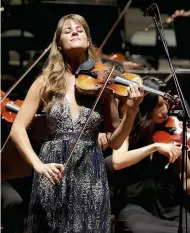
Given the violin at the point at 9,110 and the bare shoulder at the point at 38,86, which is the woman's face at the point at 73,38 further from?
the violin at the point at 9,110

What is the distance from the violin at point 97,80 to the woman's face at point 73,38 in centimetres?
8

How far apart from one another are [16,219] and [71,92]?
1290mm

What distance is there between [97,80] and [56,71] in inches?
7.2

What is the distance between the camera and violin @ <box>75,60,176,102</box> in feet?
8.55

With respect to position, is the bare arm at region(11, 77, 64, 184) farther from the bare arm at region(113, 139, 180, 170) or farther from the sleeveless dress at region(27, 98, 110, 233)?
the bare arm at region(113, 139, 180, 170)

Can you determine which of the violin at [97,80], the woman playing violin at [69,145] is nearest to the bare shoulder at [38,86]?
the woman playing violin at [69,145]

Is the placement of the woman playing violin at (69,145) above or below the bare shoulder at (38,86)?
below

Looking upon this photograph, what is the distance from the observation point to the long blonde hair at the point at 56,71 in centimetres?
260

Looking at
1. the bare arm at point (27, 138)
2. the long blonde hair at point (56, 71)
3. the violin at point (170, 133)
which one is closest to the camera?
the bare arm at point (27, 138)

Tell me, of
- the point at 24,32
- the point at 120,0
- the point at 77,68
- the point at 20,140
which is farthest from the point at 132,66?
the point at 20,140

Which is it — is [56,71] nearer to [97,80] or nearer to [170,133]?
[97,80]

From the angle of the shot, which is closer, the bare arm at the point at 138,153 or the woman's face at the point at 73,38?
the woman's face at the point at 73,38

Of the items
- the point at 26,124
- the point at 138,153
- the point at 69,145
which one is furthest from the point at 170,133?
the point at 26,124

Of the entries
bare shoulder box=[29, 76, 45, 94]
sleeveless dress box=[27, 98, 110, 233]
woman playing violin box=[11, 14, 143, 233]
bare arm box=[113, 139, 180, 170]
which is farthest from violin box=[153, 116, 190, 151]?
bare shoulder box=[29, 76, 45, 94]
